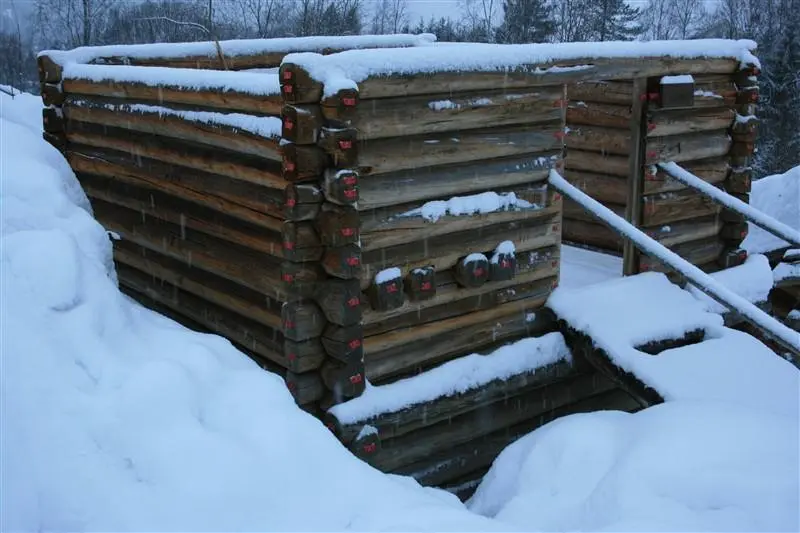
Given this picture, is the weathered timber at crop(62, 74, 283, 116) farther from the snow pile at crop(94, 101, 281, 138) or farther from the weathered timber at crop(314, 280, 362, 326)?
the weathered timber at crop(314, 280, 362, 326)

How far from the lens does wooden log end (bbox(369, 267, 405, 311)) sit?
5988mm

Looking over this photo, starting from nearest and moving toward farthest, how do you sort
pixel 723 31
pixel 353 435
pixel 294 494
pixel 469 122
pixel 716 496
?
pixel 294 494, pixel 716 496, pixel 353 435, pixel 469 122, pixel 723 31

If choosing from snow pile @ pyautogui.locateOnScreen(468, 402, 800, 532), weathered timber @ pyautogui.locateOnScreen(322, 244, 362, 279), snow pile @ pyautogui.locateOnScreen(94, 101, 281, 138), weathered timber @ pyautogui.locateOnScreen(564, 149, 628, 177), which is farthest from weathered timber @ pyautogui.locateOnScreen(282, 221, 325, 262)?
weathered timber @ pyautogui.locateOnScreen(564, 149, 628, 177)

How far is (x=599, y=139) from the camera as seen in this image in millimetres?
9312

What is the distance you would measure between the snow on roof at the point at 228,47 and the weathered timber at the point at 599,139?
2293 millimetres

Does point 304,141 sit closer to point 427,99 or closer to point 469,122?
point 427,99

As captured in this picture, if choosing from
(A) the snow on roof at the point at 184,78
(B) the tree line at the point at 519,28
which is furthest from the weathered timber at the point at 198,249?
(B) the tree line at the point at 519,28

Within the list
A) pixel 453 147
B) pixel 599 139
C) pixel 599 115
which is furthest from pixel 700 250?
pixel 453 147

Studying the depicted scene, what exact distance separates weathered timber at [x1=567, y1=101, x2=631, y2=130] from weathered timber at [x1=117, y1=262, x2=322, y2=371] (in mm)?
4765

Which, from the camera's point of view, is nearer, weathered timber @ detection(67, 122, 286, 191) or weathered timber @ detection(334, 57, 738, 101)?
weathered timber @ detection(334, 57, 738, 101)

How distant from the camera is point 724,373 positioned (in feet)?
21.0

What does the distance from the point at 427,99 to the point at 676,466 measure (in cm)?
303

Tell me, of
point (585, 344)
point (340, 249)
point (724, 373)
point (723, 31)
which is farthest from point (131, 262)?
point (723, 31)

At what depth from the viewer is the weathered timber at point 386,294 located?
236 inches
